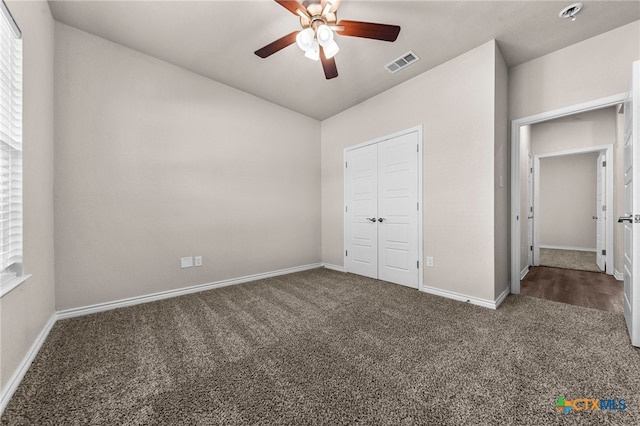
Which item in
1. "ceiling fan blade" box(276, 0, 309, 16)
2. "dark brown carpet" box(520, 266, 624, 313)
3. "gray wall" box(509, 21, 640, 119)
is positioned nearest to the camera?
"ceiling fan blade" box(276, 0, 309, 16)

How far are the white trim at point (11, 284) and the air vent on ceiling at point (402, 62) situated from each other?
3638mm

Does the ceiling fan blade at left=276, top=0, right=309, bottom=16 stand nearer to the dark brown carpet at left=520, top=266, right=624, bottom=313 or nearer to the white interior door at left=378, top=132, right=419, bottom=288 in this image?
the white interior door at left=378, top=132, right=419, bottom=288

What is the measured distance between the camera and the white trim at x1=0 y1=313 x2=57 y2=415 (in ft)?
4.19

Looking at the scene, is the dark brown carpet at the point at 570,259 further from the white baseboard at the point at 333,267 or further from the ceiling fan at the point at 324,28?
the ceiling fan at the point at 324,28

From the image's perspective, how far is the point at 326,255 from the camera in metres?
4.53

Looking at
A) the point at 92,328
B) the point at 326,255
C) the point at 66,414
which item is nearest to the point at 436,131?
the point at 326,255

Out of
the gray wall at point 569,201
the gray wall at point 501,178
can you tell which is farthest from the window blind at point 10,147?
the gray wall at point 569,201

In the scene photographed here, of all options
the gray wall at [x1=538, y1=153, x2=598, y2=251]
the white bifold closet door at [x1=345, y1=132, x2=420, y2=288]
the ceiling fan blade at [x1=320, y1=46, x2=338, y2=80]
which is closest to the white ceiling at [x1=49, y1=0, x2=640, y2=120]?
the ceiling fan blade at [x1=320, y1=46, x2=338, y2=80]

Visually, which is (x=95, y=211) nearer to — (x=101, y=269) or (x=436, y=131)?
(x=101, y=269)

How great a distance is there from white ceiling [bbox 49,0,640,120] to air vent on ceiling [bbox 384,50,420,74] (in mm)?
61

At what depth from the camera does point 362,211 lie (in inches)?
155

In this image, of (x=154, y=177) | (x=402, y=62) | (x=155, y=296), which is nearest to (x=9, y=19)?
(x=154, y=177)

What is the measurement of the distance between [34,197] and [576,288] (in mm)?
5641

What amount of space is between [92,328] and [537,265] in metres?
6.42
